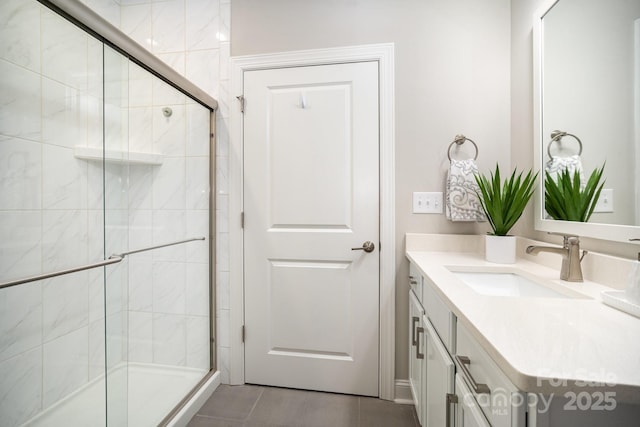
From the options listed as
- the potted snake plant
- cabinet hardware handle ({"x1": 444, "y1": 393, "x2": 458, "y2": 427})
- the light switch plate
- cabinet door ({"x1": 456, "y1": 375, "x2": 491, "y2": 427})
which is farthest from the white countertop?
the light switch plate

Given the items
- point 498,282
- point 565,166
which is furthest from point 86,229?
point 565,166

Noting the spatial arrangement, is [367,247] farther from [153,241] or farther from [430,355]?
[153,241]

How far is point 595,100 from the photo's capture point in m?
0.93

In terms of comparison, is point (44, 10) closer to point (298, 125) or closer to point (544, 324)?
point (298, 125)

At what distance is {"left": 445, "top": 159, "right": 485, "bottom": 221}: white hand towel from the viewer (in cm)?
144

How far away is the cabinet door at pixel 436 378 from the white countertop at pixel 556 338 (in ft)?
0.74

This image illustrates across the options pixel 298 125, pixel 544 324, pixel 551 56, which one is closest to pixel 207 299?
pixel 298 125

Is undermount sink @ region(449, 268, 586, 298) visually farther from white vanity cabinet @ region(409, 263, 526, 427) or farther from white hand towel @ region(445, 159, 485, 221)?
white hand towel @ region(445, 159, 485, 221)

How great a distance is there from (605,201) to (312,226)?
1.24m

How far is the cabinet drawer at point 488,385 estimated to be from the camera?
1.49ft

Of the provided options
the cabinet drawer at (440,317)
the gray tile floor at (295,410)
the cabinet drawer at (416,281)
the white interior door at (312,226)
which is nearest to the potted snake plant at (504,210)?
the cabinet drawer at (416,281)

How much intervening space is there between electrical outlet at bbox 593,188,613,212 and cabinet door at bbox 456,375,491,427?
2.48 feet

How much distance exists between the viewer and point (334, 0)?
5.24 feet

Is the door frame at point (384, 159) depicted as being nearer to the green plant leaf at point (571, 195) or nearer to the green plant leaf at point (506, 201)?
the green plant leaf at point (506, 201)
